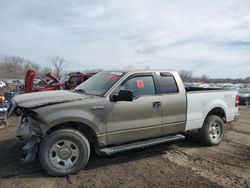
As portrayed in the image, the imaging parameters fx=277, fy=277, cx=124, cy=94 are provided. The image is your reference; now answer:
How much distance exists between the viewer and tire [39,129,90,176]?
466 centimetres

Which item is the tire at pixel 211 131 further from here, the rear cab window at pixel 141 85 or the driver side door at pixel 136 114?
the rear cab window at pixel 141 85

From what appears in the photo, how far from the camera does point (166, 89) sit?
19.9ft

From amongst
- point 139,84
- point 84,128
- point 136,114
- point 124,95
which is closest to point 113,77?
point 139,84

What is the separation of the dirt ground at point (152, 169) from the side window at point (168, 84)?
4.68ft

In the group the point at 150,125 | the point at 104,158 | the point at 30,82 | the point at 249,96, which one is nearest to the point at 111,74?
the point at 150,125

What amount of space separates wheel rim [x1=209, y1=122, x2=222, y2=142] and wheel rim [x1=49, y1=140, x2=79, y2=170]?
3.67 metres

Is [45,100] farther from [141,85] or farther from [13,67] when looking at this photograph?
[13,67]

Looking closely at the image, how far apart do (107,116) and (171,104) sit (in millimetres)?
1592

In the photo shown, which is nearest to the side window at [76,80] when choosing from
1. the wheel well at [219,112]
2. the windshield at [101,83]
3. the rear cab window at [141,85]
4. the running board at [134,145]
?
the windshield at [101,83]

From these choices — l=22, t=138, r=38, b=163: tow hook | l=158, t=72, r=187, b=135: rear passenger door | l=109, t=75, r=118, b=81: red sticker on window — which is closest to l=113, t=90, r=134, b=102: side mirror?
l=109, t=75, r=118, b=81: red sticker on window

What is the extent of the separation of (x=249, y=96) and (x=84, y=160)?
63.8 feet

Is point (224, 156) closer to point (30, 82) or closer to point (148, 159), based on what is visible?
point (148, 159)

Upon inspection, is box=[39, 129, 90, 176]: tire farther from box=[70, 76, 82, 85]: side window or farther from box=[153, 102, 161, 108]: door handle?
box=[70, 76, 82, 85]: side window

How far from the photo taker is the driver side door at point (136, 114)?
5.24 metres
